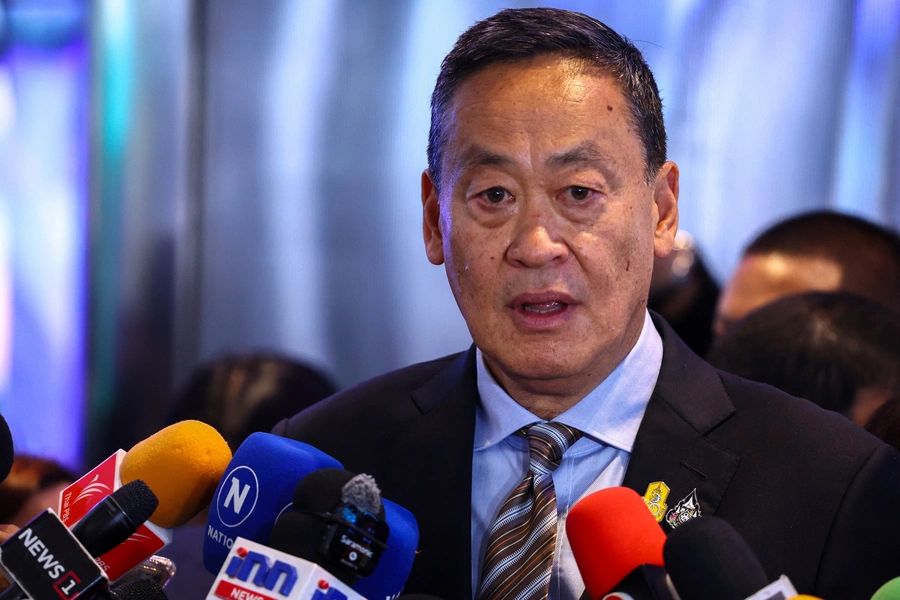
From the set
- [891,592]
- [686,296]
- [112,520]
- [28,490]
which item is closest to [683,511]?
[891,592]

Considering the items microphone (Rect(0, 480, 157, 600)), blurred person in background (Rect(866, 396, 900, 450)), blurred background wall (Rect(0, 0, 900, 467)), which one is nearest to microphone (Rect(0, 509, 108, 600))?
microphone (Rect(0, 480, 157, 600))

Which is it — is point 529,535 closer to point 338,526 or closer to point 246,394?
point 338,526

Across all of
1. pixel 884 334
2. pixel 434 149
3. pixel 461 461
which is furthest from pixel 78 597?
pixel 884 334

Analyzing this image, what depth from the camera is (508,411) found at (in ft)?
6.20

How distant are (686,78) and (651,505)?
11.6ft

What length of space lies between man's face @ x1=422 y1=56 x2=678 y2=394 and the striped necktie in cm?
13

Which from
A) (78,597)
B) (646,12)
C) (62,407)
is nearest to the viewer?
(78,597)

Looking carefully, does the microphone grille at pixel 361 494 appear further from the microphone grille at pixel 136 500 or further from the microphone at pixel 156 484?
the microphone at pixel 156 484

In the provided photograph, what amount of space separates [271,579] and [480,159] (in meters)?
0.83

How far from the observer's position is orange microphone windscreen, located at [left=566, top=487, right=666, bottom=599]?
4.24 feet

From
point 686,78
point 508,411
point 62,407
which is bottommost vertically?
point 62,407

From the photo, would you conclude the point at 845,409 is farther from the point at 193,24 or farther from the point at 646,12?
the point at 193,24

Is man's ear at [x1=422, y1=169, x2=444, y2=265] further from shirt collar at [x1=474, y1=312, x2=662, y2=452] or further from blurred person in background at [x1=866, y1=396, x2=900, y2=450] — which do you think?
blurred person in background at [x1=866, y1=396, x2=900, y2=450]

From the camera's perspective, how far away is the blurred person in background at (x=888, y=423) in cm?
193
